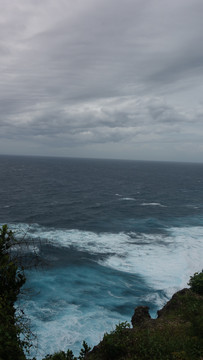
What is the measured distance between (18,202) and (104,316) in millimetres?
59867

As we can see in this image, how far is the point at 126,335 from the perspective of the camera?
716 inches

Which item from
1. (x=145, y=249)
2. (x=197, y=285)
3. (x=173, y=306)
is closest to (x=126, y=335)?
(x=173, y=306)

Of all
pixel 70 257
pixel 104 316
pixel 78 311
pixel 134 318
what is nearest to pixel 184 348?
pixel 134 318

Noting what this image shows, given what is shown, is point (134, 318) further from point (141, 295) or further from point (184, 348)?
point (141, 295)

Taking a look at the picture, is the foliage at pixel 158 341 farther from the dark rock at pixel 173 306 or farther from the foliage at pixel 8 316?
the foliage at pixel 8 316

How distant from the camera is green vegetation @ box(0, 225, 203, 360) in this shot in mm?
12539

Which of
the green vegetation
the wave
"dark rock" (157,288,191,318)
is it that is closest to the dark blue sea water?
the wave

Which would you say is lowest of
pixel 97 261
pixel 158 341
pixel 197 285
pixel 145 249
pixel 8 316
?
pixel 97 261

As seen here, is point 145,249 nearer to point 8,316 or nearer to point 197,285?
point 197,285

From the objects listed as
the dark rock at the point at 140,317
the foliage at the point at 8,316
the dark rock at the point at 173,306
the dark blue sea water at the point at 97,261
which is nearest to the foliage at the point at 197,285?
the dark rock at the point at 173,306

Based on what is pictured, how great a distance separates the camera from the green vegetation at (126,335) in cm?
1254

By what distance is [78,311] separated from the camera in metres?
28.1

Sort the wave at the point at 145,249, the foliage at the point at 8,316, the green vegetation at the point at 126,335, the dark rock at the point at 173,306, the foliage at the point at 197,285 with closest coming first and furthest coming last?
1. the foliage at the point at 8,316
2. the green vegetation at the point at 126,335
3. the dark rock at the point at 173,306
4. the foliage at the point at 197,285
5. the wave at the point at 145,249

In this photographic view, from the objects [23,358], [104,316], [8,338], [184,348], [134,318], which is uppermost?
[8,338]
